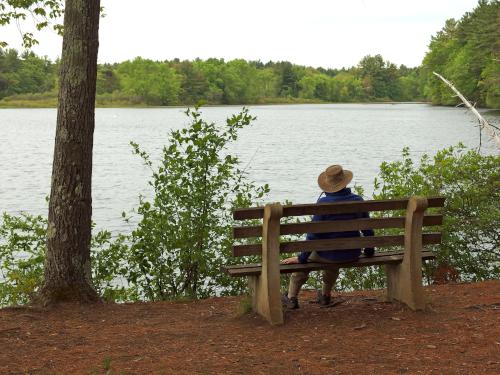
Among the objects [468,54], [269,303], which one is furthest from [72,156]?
[468,54]

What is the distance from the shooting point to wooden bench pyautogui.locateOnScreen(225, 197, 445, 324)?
6055 millimetres

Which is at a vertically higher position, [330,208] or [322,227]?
[330,208]

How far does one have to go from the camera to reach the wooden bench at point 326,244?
6.05m

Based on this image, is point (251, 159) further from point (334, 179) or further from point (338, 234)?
point (338, 234)

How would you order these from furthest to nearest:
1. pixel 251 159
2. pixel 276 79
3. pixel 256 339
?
pixel 276 79, pixel 251 159, pixel 256 339

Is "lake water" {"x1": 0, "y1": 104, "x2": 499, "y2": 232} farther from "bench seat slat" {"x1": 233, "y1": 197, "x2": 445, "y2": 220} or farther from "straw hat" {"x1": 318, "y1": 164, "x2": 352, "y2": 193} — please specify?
"straw hat" {"x1": 318, "y1": 164, "x2": 352, "y2": 193}

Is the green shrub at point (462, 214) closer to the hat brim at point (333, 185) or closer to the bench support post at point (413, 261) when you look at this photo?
the bench support post at point (413, 261)

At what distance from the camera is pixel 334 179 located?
6.52 m

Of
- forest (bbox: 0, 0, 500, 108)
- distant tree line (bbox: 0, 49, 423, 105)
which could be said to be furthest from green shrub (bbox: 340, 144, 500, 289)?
distant tree line (bbox: 0, 49, 423, 105)

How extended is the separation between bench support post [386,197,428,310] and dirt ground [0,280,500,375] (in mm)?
119

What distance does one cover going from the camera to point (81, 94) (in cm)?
697

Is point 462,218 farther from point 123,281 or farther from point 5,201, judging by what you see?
point 5,201

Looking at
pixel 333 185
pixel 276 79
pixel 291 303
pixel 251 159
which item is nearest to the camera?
pixel 333 185

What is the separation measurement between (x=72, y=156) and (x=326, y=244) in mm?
2471
